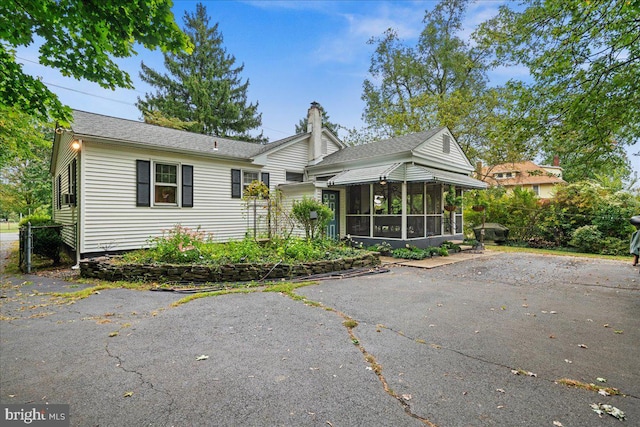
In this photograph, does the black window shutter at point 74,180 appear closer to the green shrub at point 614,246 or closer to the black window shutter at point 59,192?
the black window shutter at point 59,192

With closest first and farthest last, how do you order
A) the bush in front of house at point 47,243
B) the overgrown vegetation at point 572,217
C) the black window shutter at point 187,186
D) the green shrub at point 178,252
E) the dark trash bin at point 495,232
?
the green shrub at point 178,252
the bush in front of house at point 47,243
the black window shutter at point 187,186
the overgrown vegetation at point 572,217
the dark trash bin at point 495,232

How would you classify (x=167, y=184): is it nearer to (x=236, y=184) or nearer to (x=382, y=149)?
(x=236, y=184)

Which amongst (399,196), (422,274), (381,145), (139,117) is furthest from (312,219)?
(139,117)

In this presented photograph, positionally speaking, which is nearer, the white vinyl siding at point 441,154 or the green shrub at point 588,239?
the white vinyl siding at point 441,154

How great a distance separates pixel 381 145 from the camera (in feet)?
44.8

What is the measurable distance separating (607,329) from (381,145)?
10711 mm

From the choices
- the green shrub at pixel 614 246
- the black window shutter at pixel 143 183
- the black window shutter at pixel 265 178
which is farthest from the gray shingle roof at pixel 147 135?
the green shrub at pixel 614 246

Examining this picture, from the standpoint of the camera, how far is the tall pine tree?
2534 centimetres

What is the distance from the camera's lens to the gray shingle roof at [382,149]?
1204 centimetres

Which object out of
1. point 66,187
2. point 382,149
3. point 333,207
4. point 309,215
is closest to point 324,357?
point 309,215

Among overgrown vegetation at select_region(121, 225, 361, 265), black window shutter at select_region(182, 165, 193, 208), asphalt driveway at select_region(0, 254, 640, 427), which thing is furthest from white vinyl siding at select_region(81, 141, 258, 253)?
asphalt driveway at select_region(0, 254, 640, 427)

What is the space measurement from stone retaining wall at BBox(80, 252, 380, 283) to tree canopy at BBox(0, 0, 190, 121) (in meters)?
3.63

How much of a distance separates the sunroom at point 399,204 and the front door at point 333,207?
391mm

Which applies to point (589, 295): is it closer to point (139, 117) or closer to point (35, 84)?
point (35, 84)
